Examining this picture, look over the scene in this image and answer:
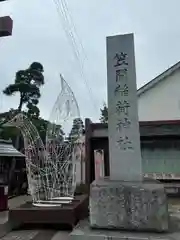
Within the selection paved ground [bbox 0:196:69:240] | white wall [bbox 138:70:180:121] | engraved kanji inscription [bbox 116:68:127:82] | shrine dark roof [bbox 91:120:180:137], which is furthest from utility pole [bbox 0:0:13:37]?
white wall [bbox 138:70:180:121]

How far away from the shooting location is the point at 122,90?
18.2ft

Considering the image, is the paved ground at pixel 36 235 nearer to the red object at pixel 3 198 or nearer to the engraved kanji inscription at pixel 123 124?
the engraved kanji inscription at pixel 123 124

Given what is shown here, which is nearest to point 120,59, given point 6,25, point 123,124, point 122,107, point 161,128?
point 122,107

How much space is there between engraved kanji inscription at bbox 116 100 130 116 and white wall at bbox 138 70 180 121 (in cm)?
1021

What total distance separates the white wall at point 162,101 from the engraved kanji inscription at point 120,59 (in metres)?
10.1

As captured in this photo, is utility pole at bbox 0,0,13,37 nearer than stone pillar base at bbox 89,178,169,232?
No

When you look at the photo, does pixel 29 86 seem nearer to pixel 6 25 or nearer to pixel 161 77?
pixel 161 77

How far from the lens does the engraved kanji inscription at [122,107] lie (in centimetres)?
546

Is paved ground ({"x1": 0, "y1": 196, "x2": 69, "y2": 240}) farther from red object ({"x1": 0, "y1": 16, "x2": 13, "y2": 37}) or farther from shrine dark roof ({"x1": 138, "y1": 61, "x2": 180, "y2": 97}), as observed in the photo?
shrine dark roof ({"x1": 138, "y1": 61, "x2": 180, "y2": 97})

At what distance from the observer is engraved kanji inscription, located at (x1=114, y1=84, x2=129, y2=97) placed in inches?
217

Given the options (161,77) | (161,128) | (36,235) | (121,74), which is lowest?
(36,235)

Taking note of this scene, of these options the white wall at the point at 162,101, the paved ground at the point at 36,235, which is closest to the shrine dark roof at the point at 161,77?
the white wall at the point at 162,101

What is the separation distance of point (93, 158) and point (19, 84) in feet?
38.6

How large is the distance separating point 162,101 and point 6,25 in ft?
37.9
